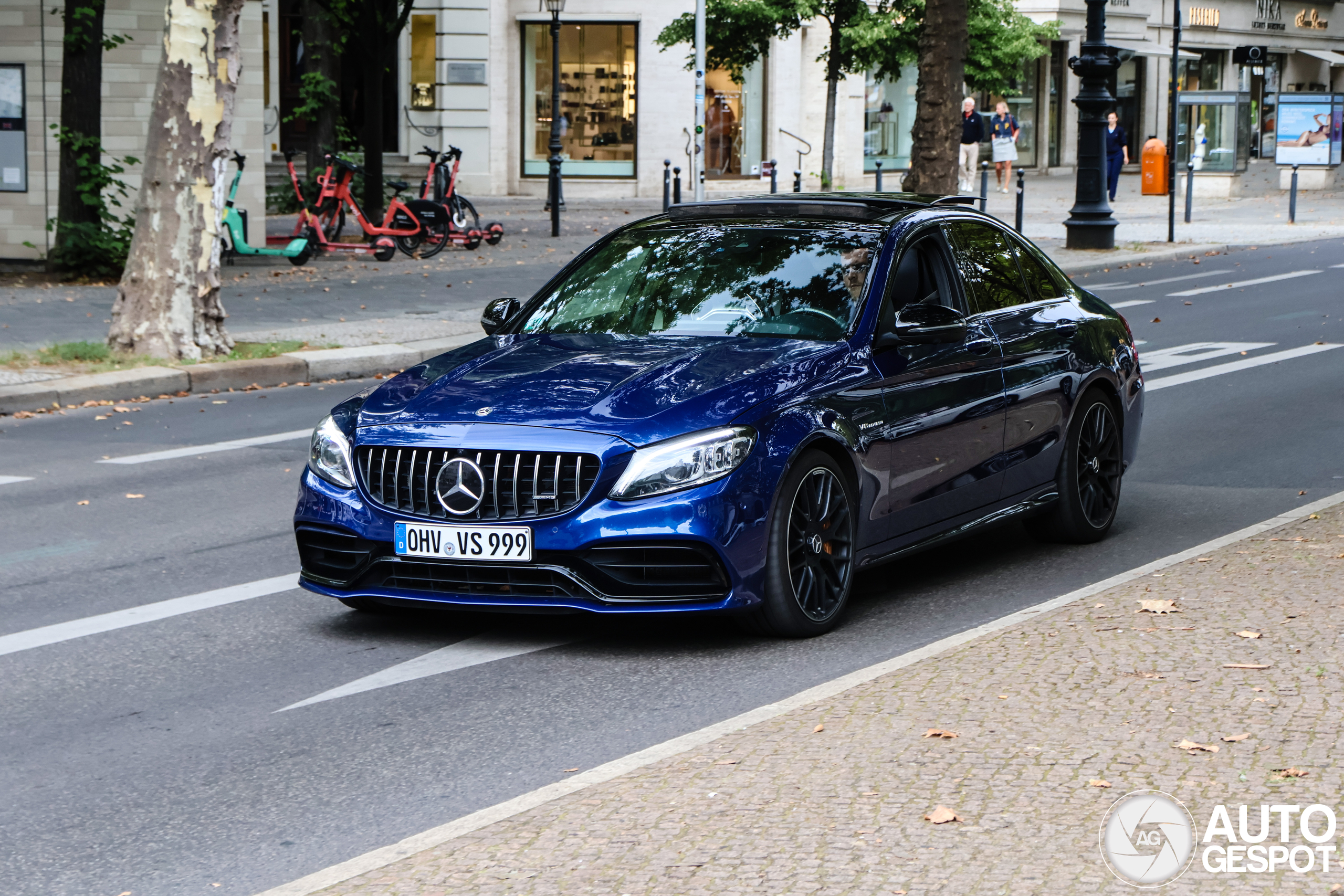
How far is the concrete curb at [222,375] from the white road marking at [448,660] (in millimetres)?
7489

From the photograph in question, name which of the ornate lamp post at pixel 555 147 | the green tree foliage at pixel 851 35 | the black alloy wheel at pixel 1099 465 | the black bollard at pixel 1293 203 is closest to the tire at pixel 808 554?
the black alloy wheel at pixel 1099 465

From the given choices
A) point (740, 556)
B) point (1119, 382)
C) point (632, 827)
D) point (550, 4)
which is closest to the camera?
point (632, 827)

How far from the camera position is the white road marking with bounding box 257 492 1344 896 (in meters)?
4.24

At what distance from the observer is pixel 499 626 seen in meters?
6.92

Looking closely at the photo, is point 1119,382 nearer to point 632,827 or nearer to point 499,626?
point 499,626

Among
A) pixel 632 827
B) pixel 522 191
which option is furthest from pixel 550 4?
pixel 632 827

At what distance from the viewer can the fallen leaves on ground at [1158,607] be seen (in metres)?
6.52

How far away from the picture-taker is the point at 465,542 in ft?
20.5

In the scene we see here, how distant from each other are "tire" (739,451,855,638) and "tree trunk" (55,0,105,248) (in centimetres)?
1674

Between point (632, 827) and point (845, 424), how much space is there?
101 inches

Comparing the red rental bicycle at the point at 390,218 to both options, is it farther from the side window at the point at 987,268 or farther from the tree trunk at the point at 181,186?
the side window at the point at 987,268

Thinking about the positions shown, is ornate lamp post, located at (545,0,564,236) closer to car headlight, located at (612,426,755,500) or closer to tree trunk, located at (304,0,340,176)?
tree trunk, located at (304,0,340,176)
